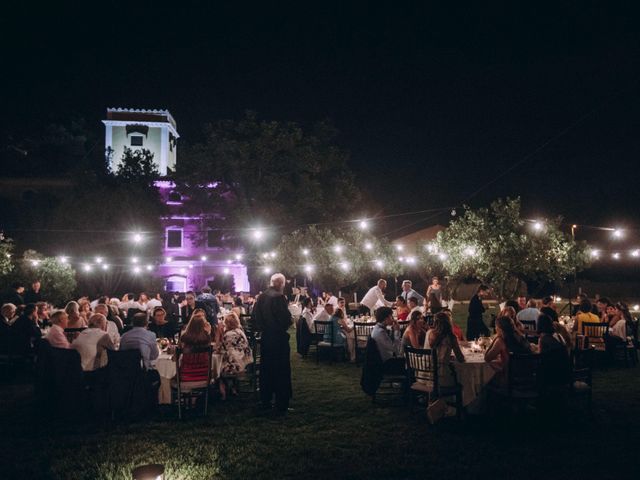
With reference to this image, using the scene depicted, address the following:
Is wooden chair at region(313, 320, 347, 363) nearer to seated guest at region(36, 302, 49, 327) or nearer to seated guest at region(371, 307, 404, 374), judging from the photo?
seated guest at region(371, 307, 404, 374)

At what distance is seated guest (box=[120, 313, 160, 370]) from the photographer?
6.79 m

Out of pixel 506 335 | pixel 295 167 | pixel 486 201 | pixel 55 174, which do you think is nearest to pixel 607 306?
pixel 506 335

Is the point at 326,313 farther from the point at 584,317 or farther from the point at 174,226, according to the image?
the point at 174,226

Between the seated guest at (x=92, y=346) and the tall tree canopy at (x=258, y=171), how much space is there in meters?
18.3

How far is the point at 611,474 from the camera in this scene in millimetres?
4789

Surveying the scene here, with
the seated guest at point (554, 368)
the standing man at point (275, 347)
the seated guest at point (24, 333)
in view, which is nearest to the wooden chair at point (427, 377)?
the seated guest at point (554, 368)

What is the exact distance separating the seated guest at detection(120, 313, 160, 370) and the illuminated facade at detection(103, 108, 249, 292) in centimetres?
1809

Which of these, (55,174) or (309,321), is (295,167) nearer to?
(309,321)

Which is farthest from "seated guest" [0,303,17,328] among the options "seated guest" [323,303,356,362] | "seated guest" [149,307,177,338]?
"seated guest" [323,303,356,362]

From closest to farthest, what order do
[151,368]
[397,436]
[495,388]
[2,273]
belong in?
[397,436] < [495,388] < [151,368] < [2,273]

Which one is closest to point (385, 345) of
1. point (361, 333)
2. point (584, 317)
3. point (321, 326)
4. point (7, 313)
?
point (361, 333)

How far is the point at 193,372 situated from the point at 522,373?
4105 millimetres

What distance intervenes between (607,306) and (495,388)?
6099mm

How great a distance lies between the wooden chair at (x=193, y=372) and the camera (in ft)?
22.2
